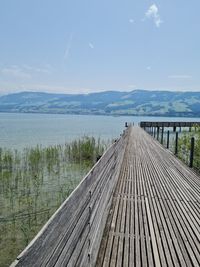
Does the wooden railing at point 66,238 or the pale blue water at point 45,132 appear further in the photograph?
the pale blue water at point 45,132

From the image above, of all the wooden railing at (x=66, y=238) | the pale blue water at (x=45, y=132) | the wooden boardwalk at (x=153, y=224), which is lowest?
the pale blue water at (x=45, y=132)

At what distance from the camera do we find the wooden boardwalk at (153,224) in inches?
131

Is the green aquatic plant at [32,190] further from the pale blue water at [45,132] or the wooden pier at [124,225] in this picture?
the pale blue water at [45,132]

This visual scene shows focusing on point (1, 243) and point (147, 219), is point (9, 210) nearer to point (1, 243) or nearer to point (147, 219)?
point (1, 243)

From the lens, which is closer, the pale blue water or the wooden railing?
the wooden railing

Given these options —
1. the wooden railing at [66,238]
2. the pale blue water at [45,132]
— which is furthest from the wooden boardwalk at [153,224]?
the pale blue water at [45,132]

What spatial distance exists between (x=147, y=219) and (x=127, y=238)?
0.83 meters

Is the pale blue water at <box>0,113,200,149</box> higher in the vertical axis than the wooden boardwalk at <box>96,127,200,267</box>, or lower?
lower

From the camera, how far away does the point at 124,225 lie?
165 inches

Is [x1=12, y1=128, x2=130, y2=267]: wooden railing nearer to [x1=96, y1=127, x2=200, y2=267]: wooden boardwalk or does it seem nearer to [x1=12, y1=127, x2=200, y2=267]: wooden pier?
[x1=12, y1=127, x2=200, y2=267]: wooden pier

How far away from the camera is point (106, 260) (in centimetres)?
318

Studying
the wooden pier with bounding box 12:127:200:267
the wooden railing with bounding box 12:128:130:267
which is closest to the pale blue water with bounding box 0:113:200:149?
the wooden pier with bounding box 12:127:200:267

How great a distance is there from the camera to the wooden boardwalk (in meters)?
3.32

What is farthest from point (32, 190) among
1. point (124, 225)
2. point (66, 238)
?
point (66, 238)
